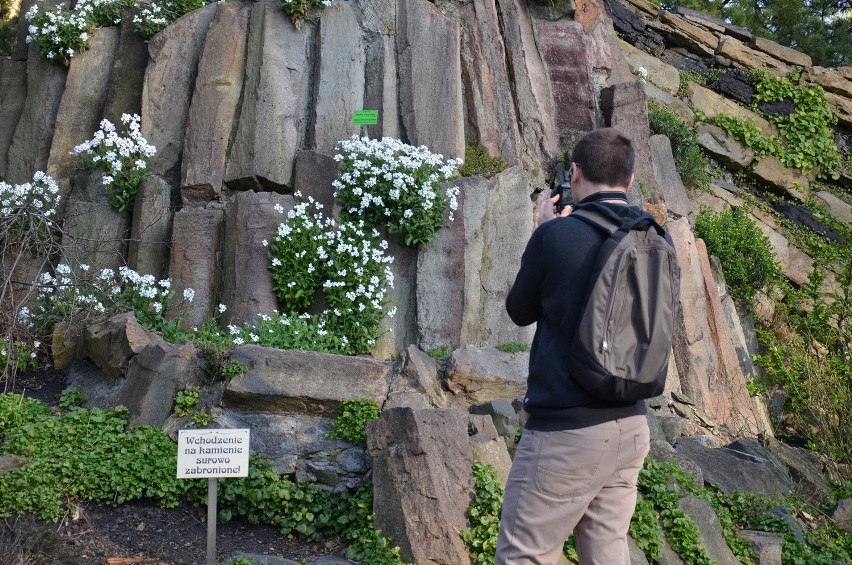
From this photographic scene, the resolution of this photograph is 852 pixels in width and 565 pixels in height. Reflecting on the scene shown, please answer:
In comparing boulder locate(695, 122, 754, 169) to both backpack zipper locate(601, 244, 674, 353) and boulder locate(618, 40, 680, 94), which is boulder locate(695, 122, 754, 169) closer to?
boulder locate(618, 40, 680, 94)

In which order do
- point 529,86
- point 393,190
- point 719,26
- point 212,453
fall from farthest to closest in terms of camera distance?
point 719,26
point 529,86
point 393,190
point 212,453

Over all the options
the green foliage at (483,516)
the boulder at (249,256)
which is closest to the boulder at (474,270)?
the boulder at (249,256)

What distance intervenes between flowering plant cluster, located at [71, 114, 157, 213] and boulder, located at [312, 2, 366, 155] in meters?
1.62

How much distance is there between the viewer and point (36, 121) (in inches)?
364

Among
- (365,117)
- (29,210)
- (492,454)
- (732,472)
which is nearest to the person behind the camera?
(492,454)

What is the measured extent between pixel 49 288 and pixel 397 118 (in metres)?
3.60

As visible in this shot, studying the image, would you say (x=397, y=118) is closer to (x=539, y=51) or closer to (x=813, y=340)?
(x=539, y=51)

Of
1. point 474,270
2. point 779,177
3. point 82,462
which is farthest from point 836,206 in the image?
point 82,462

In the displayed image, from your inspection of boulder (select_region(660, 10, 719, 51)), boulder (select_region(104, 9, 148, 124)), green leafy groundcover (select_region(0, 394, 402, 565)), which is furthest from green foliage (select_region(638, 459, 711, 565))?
boulder (select_region(660, 10, 719, 51))

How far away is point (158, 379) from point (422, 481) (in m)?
2.13

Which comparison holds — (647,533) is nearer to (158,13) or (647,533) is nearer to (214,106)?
(214,106)

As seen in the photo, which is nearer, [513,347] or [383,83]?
[513,347]

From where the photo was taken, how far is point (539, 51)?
10.2 m

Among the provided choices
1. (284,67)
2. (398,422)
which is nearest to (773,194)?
(284,67)
